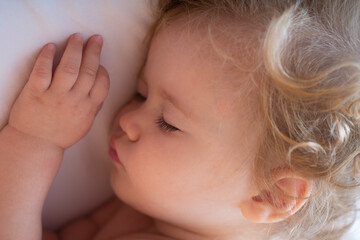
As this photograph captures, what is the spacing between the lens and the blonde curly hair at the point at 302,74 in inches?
29.8

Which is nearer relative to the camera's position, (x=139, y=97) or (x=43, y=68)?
(x=43, y=68)

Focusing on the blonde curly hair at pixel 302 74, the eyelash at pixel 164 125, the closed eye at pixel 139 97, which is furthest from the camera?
the closed eye at pixel 139 97

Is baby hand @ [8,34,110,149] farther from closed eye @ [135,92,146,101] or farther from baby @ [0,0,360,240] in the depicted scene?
closed eye @ [135,92,146,101]

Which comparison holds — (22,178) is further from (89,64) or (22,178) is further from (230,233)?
(230,233)

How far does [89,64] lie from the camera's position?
841 mm

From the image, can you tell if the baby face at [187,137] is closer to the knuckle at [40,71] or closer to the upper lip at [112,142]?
the upper lip at [112,142]

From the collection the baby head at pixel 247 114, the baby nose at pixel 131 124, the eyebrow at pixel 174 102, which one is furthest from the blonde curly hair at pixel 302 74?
the baby nose at pixel 131 124

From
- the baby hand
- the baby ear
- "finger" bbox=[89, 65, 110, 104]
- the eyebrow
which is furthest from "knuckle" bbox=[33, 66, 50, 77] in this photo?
the baby ear

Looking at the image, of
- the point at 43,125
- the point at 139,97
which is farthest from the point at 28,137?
the point at 139,97

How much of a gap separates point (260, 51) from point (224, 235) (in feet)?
1.51

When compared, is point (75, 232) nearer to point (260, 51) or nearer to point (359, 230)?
point (260, 51)

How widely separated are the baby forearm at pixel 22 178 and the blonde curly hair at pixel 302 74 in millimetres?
408

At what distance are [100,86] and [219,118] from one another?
0.26 metres

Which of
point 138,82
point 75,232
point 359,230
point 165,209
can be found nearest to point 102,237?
point 75,232
